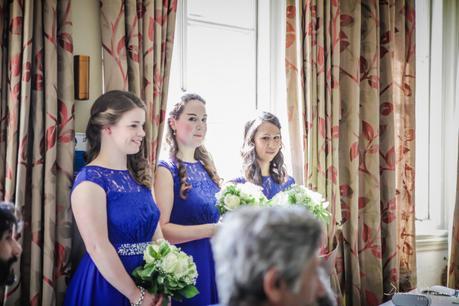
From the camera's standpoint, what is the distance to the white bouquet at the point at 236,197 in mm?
2729

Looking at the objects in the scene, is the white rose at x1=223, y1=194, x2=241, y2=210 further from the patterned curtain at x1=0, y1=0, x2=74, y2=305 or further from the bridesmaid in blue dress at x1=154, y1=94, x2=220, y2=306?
the patterned curtain at x1=0, y1=0, x2=74, y2=305

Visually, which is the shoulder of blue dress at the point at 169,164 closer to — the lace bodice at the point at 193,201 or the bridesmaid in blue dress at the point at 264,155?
the lace bodice at the point at 193,201

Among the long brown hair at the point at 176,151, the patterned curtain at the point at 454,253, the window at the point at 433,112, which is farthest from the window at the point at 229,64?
the patterned curtain at the point at 454,253

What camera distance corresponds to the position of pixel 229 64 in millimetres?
3676

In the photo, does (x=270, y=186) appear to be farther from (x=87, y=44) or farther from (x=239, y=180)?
(x=87, y=44)

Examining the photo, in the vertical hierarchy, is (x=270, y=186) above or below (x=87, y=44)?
below

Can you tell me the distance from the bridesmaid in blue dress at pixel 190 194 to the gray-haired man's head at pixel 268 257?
1446mm

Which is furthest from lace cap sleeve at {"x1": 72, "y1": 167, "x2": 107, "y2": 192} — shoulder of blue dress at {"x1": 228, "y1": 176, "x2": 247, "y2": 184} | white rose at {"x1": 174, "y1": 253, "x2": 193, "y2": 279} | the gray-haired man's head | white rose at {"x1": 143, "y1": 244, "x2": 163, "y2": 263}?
the gray-haired man's head

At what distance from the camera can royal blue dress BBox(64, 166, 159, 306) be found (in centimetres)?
245

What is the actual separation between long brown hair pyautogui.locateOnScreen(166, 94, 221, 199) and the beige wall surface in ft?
1.22

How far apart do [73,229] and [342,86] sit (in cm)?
196

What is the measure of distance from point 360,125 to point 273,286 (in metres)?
2.73

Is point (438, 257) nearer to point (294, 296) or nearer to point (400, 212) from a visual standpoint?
point (400, 212)

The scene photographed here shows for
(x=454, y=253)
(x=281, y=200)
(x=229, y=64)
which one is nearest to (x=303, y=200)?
(x=281, y=200)
